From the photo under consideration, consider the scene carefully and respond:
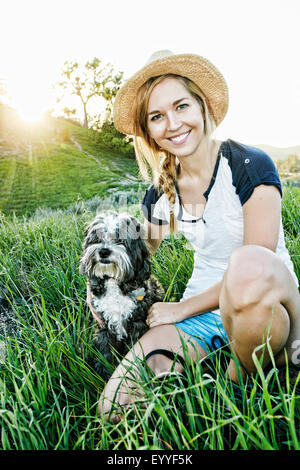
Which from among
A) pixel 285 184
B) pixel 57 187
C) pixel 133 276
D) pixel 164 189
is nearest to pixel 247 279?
pixel 133 276

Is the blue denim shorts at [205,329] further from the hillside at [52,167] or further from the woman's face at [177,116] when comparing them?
the hillside at [52,167]

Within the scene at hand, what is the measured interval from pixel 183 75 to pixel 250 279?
167 centimetres

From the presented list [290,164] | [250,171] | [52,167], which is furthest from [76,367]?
[52,167]

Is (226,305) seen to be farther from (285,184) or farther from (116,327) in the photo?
(285,184)

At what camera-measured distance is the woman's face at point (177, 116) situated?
2.29 meters

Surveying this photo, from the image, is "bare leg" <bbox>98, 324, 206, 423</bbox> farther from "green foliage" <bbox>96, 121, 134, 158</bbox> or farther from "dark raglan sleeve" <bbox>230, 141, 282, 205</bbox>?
"green foliage" <bbox>96, 121, 134, 158</bbox>

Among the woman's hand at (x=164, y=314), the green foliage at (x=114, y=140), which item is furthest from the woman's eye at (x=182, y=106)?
the green foliage at (x=114, y=140)

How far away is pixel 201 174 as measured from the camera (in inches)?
97.7

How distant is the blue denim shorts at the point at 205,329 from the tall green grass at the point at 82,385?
0.38ft

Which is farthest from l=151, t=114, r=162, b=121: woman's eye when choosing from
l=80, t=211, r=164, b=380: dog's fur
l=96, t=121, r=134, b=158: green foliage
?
l=96, t=121, r=134, b=158: green foliage

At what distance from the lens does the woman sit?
1617mm

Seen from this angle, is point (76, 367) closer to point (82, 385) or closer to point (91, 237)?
point (82, 385)
